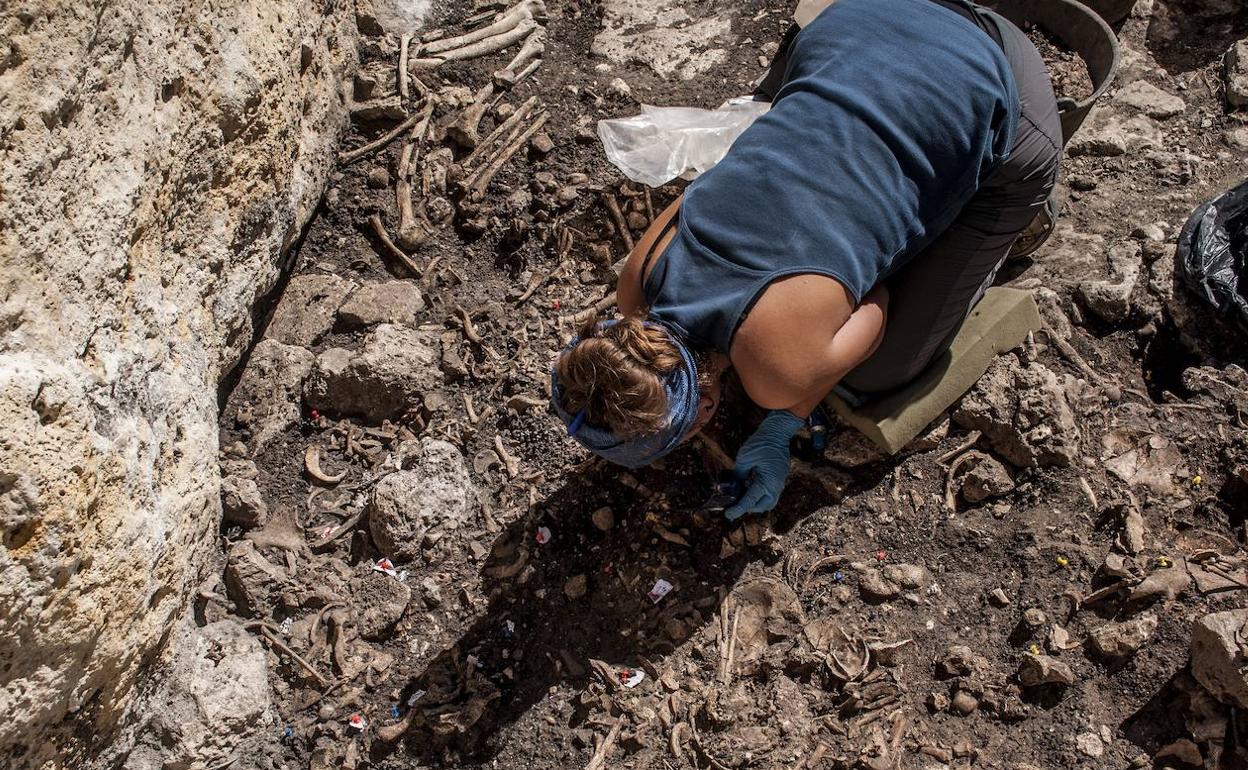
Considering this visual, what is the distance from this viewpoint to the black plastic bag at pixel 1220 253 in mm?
3227

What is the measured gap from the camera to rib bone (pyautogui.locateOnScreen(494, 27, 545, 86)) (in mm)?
3797

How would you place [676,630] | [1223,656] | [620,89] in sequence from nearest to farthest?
1. [1223,656]
2. [676,630]
3. [620,89]

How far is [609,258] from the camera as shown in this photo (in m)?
3.54

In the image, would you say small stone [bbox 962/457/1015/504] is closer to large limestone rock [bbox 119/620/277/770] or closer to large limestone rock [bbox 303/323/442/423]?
large limestone rock [bbox 303/323/442/423]

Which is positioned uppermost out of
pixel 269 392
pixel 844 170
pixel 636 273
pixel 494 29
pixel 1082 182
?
pixel 844 170

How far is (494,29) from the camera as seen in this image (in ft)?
12.8

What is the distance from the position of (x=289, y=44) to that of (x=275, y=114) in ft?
0.92

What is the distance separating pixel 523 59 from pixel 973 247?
2.15m

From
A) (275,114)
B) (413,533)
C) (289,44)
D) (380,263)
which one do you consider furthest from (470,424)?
(289,44)

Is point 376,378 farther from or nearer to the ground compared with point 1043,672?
farther from the ground

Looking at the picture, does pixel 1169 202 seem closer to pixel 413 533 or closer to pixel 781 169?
pixel 781 169

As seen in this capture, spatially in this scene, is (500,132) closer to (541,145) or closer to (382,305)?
(541,145)

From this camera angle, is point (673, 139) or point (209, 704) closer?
point (209, 704)

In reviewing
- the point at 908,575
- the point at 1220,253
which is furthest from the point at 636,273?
the point at 1220,253
